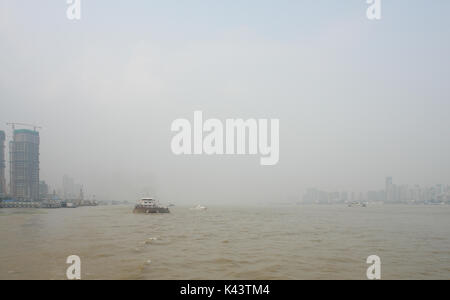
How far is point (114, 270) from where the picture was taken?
1781cm

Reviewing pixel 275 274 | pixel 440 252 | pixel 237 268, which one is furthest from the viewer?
pixel 440 252

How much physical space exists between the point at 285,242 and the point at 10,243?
26.2 metres

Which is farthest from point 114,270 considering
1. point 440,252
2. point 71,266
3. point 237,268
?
point 440,252

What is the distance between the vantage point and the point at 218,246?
27828mm
